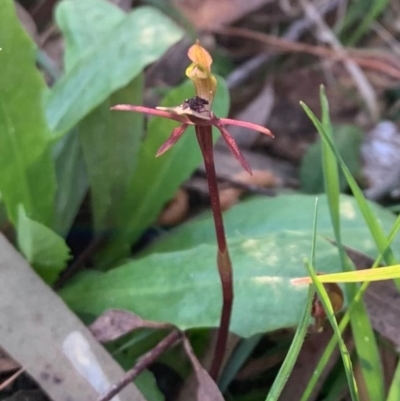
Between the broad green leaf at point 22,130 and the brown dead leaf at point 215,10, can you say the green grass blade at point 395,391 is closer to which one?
the broad green leaf at point 22,130

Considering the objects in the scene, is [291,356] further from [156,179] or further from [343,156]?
[343,156]

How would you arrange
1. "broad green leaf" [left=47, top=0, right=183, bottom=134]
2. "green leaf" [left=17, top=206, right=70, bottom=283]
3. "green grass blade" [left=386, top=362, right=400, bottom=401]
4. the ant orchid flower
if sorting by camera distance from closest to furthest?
the ant orchid flower
"green grass blade" [left=386, top=362, right=400, bottom=401]
"green leaf" [left=17, top=206, right=70, bottom=283]
"broad green leaf" [left=47, top=0, right=183, bottom=134]

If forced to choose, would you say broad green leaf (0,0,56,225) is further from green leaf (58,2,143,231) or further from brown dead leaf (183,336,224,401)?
brown dead leaf (183,336,224,401)

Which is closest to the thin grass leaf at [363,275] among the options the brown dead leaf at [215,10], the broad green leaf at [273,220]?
the broad green leaf at [273,220]

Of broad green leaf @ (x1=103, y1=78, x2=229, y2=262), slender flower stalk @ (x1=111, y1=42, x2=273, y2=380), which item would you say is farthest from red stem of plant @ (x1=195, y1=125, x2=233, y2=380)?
broad green leaf @ (x1=103, y1=78, x2=229, y2=262)

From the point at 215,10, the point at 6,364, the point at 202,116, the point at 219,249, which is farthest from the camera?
the point at 215,10

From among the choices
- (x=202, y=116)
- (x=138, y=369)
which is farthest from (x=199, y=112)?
(x=138, y=369)
